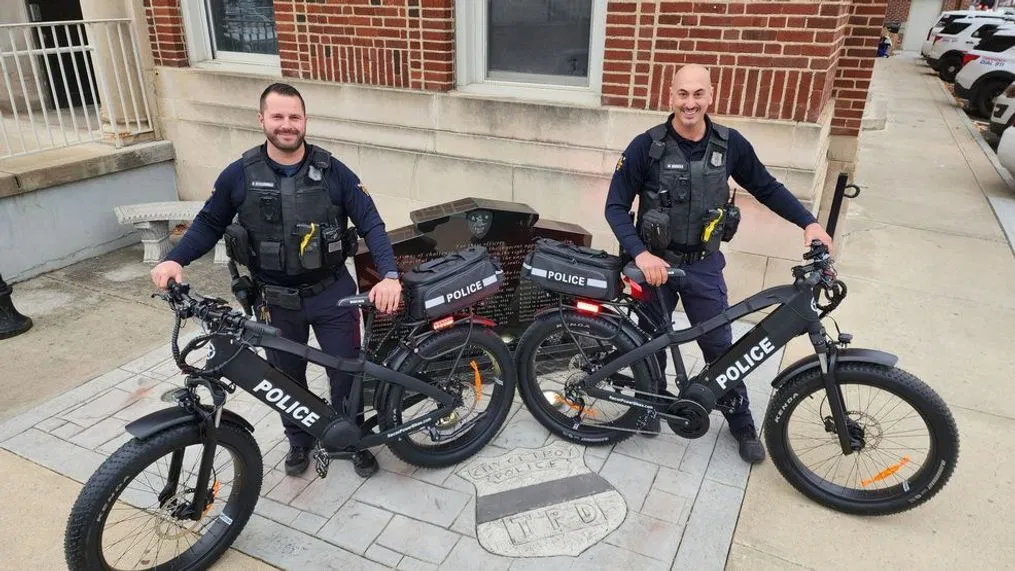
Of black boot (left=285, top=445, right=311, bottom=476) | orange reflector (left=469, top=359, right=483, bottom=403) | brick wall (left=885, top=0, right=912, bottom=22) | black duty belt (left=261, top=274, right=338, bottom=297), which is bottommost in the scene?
black boot (left=285, top=445, right=311, bottom=476)

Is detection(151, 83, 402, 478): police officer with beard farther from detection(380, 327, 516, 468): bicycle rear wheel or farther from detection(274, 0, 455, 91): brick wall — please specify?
detection(274, 0, 455, 91): brick wall

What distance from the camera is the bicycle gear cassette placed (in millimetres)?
3410

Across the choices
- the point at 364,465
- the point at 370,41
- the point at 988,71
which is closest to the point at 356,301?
the point at 364,465

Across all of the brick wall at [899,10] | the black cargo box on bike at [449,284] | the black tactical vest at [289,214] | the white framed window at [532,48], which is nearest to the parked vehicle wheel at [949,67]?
the brick wall at [899,10]

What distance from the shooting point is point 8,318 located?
4.99 meters

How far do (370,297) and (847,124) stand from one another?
17.3 feet

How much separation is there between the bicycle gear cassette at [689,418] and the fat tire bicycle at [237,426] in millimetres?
840

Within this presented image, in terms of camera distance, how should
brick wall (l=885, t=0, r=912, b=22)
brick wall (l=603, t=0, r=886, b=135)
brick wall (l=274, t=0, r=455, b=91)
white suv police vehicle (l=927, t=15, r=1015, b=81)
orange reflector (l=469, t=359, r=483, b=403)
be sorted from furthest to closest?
brick wall (l=885, t=0, r=912, b=22) < white suv police vehicle (l=927, t=15, r=1015, b=81) < brick wall (l=274, t=0, r=455, b=91) < brick wall (l=603, t=0, r=886, b=135) < orange reflector (l=469, t=359, r=483, b=403)

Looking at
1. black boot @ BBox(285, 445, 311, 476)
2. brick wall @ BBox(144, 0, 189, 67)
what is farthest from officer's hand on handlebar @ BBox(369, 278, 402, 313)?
Answer: brick wall @ BBox(144, 0, 189, 67)

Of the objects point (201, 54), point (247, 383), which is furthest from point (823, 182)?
point (201, 54)

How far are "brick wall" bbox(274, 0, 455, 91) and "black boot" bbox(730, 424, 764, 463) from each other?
11.9 ft

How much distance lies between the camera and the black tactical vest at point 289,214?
293 centimetres

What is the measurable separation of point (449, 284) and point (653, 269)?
0.95 m

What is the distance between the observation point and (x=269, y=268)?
3010 millimetres
